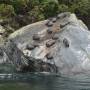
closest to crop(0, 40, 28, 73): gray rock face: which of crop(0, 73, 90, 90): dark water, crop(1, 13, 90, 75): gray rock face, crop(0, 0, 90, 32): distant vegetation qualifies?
crop(1, 13, 90, 75): gray rock face

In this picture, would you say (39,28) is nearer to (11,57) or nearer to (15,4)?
(11,57)

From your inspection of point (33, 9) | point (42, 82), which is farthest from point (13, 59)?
point (33, 9)

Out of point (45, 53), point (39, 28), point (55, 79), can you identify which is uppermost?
point (39, 28)

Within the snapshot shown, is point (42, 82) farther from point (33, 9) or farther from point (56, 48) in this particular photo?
point (33, 9)

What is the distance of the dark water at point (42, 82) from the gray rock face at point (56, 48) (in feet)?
4.35

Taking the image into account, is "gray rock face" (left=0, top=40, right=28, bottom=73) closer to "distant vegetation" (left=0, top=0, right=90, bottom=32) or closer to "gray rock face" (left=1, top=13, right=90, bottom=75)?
"gray rock face" (left=1, top=13, right=90, bottom=75)

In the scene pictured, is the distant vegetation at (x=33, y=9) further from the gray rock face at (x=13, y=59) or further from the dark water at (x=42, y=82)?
the dark water at (x=42, y=82)

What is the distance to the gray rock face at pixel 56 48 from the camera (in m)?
36.8

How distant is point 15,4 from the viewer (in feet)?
204

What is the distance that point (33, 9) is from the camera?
200 ft

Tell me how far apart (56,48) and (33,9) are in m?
23.2

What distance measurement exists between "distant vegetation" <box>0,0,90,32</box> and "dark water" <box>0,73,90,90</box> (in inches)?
912

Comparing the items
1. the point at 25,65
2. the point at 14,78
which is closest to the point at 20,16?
the point at 25,65

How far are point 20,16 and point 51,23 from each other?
739 inches
